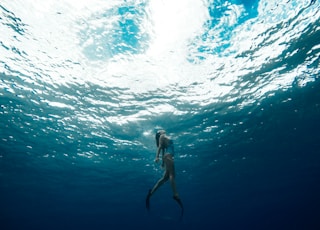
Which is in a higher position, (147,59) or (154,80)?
(154,80)

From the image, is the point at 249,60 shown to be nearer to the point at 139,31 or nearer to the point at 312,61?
the point at 312,61

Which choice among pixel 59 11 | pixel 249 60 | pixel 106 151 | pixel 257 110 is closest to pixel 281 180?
pixel 257 110

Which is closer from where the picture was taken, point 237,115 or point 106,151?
point 237,115

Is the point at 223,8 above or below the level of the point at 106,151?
below

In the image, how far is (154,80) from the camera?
48.1ft

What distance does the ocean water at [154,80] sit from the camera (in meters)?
10.5

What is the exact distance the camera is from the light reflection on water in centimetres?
1031

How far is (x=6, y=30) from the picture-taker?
35.9ft

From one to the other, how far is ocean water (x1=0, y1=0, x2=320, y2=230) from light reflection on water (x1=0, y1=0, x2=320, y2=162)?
6cm

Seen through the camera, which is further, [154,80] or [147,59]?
[154,80]

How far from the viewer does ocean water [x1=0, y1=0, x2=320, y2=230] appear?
10.5 metres

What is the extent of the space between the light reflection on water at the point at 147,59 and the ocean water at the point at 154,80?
6cm

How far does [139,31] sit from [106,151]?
18.7 meters

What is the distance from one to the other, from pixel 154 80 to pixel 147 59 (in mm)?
2092
